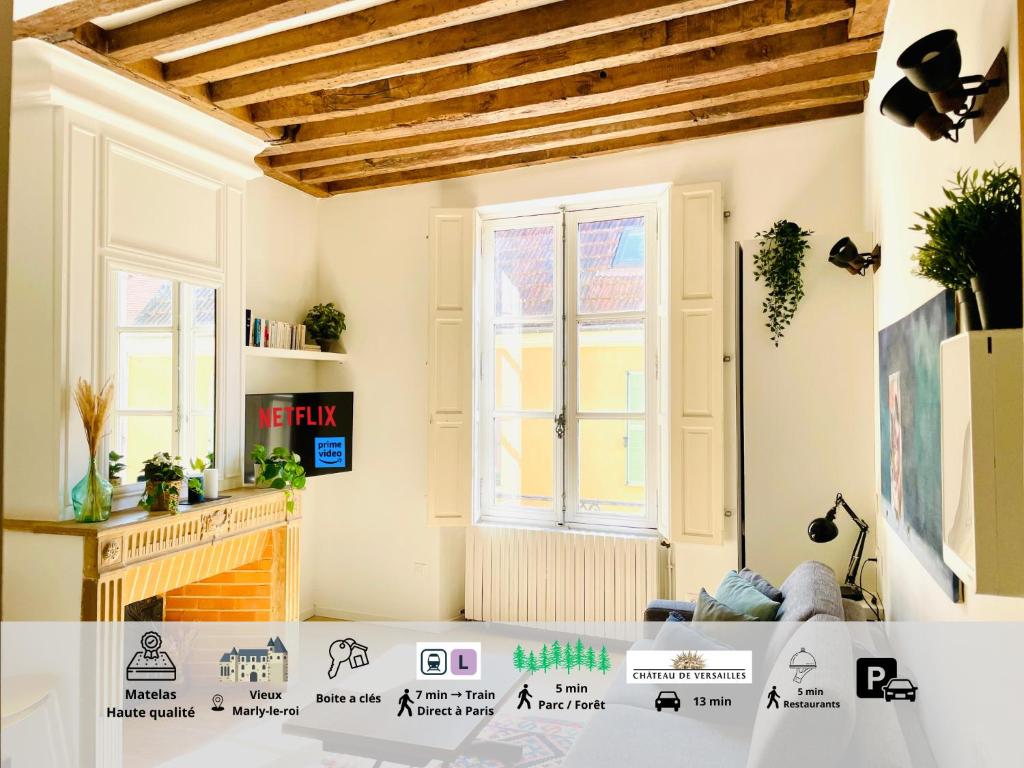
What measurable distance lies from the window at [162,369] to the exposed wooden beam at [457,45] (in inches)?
39.2

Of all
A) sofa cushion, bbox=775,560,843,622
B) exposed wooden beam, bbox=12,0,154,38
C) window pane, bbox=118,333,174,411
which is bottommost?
sofa cushion, bbox=775,560,843,622

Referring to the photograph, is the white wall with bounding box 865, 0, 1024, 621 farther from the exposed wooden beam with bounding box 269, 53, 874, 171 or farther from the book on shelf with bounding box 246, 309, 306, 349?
the book on shelf with bounding box 246, 309, 306, 349

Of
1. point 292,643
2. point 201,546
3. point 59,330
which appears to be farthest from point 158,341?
point 292,643

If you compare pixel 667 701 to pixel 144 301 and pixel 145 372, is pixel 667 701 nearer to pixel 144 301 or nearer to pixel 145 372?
pixel 145 372

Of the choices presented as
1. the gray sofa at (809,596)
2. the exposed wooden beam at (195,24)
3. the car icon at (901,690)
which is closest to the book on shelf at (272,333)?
the exposed wooden beam at (195,24)

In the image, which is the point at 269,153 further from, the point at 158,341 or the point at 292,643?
the point at 292,643

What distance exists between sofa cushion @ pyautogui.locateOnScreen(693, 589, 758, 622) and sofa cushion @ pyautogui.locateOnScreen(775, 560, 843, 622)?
125 millimetres

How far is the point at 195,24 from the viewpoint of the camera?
2.56 metres

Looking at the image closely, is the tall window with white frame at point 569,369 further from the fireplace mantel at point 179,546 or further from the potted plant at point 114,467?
the potted plant at point 114,467

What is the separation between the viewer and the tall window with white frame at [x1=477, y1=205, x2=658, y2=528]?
162 inches

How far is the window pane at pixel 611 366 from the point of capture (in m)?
4.12

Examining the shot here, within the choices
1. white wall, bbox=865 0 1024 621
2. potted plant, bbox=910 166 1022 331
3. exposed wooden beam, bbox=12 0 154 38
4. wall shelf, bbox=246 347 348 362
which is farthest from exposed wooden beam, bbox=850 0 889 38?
wall shelf, bbox=246 347 348 362

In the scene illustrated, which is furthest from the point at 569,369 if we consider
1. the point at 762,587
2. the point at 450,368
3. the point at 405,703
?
the point at 405,703

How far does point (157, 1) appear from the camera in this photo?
7.88ft
